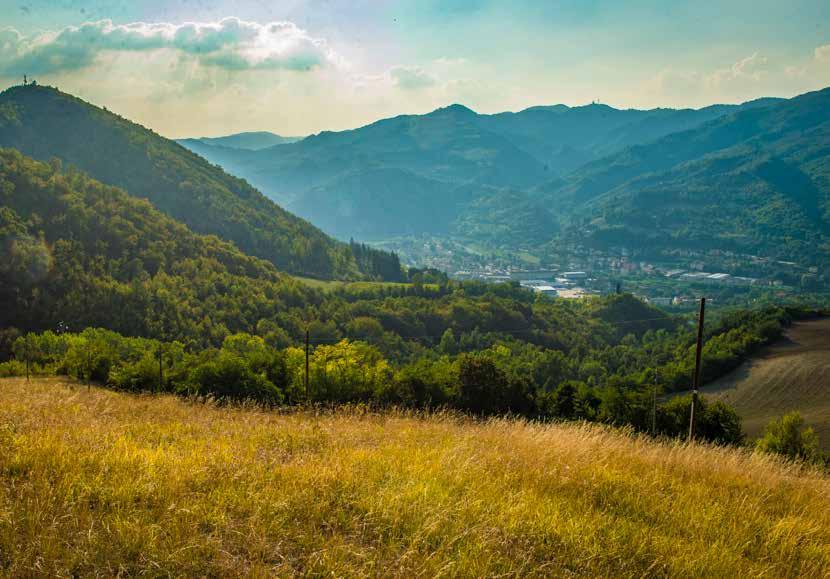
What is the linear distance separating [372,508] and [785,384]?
8877 centimetres

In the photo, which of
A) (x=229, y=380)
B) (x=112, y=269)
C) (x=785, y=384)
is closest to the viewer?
(x=229, y=380)

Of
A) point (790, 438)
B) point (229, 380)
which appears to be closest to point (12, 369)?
point (229, 380)

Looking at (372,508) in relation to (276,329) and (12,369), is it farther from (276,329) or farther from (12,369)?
(276,329)

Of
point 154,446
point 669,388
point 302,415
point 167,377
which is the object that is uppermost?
point 154,446

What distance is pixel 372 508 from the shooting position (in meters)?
4.98

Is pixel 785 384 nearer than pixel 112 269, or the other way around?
pixel 785 384

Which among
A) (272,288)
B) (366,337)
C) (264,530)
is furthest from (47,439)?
(272,288)

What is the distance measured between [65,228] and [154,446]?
13066cm

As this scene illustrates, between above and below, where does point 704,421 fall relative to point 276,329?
above

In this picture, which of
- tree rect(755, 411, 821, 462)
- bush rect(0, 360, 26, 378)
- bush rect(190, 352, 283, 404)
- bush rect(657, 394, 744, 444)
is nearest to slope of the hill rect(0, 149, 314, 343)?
bush rect(0, 360, 26, 378)

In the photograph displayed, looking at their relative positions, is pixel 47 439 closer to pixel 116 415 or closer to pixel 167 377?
pixel 116 415

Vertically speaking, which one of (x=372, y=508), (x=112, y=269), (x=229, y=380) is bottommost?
(x=229, y=380)

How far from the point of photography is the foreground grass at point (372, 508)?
13.5 feet

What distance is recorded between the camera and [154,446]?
6.76 m
